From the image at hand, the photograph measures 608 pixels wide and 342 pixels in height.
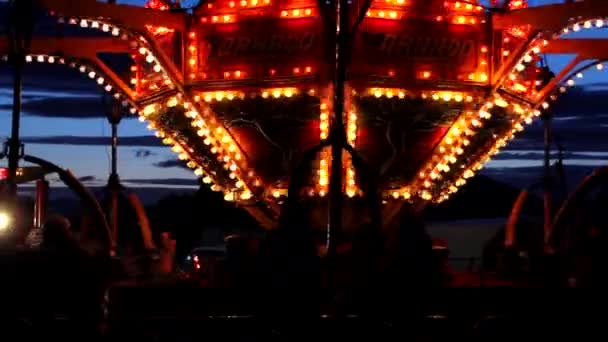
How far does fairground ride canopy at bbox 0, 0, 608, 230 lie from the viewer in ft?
47.4

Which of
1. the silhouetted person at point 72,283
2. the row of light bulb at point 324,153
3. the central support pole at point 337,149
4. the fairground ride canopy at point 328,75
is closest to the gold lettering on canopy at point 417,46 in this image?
the fairground ride canopy at point 328,75

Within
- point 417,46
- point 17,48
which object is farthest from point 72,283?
point 417,46

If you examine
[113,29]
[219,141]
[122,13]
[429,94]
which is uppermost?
[122,13]

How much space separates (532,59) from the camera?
50.5 ft

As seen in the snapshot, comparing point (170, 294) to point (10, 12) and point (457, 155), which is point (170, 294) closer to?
point (10, 12)

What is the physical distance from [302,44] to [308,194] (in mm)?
2208

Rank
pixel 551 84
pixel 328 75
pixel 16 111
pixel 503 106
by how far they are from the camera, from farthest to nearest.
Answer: pixel 551 84 < pixel 503 106 < pixel 328 75 < pixel 16 111

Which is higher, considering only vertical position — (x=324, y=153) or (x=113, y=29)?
(x=113, y=29)

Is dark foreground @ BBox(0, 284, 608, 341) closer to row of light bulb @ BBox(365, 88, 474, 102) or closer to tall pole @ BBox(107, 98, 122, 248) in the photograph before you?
row of light bulb @ BBox(365, 88, 474, 102)

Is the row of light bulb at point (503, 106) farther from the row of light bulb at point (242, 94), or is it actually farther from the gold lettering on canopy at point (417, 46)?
the row of light bulb at point (242, 94)

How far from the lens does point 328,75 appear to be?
14.2m

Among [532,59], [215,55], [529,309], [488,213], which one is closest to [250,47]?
Answer: [215,55]

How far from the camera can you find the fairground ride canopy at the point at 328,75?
14.5 metres

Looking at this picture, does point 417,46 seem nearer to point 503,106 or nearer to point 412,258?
point 503,106
